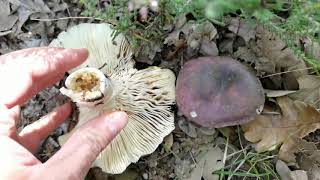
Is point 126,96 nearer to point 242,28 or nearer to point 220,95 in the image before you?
point 220,95

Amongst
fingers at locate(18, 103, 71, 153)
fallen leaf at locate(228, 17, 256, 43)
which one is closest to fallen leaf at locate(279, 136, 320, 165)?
fallen leaf at locate(228, 17, 256, 43)

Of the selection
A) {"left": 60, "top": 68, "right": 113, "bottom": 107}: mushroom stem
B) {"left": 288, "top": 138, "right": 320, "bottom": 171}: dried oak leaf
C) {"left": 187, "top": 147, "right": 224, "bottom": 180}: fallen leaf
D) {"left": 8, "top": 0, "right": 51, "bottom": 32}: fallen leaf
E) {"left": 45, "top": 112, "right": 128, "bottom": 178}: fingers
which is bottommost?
{"left": 187, "top": 147, "right": 224, "bottom": 180}: fallen leaf

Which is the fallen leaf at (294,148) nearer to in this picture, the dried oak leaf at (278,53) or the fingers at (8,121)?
the dried oak leaf at (278,53)

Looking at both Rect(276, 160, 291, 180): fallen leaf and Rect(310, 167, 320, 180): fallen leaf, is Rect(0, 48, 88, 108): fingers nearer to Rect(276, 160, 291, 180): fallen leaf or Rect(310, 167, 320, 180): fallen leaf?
Rect(276, 160, 291, 180): fallen leaf

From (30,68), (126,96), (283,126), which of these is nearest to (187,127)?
(126,96)

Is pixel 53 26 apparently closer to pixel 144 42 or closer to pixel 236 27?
pixel 144 42

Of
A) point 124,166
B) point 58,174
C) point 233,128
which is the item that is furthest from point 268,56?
point 58,174
